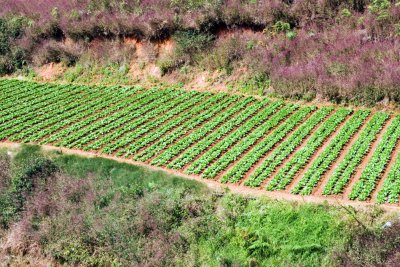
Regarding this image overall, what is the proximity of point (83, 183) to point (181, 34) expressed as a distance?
1183cm

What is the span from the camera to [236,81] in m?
23.7

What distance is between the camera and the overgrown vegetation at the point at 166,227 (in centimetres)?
1283

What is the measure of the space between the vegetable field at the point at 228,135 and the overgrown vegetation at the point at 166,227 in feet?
3.91

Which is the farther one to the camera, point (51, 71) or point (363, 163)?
point (51, 71)

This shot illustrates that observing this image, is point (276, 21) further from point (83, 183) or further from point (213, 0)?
point (83, 183)

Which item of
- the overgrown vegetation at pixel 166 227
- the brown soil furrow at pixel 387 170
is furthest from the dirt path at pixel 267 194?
the brown soil furrow at pixel 387 170

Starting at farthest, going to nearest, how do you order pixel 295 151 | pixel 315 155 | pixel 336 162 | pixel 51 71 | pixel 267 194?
pixel 51 71 < pixel 295 151 < pixel 315 155 < pixel 336 162 < pixel 267 194

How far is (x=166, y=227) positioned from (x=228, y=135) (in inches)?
223

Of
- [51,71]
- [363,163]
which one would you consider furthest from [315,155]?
[51,71]

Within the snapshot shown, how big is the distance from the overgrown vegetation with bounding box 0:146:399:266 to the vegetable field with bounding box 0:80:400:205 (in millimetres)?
1192

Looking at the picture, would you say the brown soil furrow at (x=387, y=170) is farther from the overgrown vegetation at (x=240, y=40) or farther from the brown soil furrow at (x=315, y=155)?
the overgrown vegetation at (x=240, y=40)

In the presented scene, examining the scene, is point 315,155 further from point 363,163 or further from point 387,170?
point 387,170

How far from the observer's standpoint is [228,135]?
62.4 feet

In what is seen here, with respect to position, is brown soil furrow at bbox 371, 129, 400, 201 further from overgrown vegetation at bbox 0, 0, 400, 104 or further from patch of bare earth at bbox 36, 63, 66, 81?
patch of bare earth at bbox 36, 63, 66, 81
